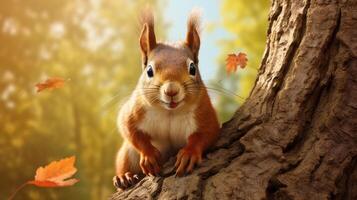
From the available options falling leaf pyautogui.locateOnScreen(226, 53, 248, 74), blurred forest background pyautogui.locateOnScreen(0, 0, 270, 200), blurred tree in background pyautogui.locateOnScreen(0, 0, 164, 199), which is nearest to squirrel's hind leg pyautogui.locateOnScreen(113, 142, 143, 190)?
falling leaf pyautogui.locateOnScreen(226, 53, 248, 74)

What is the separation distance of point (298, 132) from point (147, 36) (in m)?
0.81

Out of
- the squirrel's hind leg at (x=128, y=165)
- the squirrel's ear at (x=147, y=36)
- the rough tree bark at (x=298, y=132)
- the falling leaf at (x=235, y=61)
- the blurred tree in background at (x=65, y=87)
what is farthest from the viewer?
the blurred tree in background at (x=65, y=87)

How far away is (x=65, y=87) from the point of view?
1112cm

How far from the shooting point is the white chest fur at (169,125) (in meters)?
2.31

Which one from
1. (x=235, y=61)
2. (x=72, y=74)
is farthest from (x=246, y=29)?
(x=235, y=61)

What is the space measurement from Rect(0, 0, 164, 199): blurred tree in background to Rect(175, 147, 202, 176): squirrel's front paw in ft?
20.7

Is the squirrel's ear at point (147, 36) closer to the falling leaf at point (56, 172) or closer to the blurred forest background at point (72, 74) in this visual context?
the falling leaf at point (56, 172)

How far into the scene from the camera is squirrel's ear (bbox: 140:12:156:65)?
236 centimetres

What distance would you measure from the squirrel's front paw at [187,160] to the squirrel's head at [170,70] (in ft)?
0.64

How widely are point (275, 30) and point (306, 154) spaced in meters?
0.66

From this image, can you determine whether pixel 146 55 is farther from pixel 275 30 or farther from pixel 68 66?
pixel 68 66

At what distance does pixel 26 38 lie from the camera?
959cm

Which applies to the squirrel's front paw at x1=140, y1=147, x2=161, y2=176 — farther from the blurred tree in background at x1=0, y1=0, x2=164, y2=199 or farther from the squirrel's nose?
the blurred tree in background at x1=0, y1=0, x2=164, y2=199

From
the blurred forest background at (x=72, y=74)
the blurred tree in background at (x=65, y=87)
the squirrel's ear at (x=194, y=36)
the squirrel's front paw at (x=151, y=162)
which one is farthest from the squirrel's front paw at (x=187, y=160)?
the blurred tree in background at (x=65, y=87)
